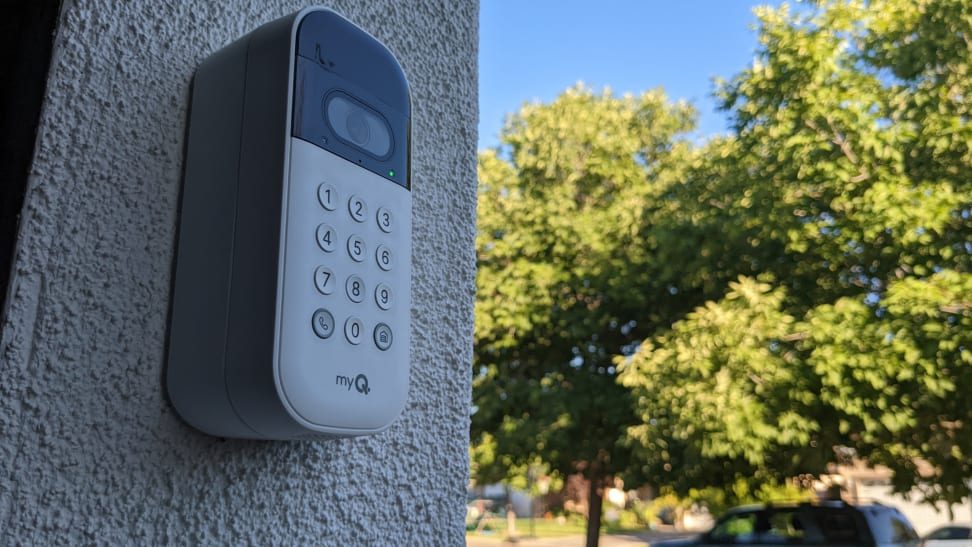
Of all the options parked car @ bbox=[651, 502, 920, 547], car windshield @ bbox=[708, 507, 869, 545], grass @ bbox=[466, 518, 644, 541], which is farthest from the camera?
grass @ bbox=[466, 518, 644, 541]

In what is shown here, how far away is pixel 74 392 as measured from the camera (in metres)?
0.55

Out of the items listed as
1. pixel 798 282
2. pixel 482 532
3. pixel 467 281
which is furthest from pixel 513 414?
pixel 482 532

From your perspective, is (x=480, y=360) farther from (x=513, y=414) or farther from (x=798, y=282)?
(x=798, y=282)

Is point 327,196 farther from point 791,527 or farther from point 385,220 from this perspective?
point 791,527

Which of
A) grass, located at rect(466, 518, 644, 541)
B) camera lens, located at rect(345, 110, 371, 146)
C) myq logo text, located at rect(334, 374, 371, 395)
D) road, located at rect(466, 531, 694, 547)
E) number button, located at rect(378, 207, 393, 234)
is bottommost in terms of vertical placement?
grass, located at rect(466, 518, 644, 541)

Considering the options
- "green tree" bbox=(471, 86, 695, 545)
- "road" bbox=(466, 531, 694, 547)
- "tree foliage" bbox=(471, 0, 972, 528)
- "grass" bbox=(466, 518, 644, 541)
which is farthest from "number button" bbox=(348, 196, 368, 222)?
"grass" bbox=(466, 518, 644, 541)

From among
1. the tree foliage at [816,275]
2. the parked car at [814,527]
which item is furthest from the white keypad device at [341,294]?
the parked car at [814,527]

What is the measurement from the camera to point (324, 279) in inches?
23.1

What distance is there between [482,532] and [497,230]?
19292 mm

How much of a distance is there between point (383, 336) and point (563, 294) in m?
10.5

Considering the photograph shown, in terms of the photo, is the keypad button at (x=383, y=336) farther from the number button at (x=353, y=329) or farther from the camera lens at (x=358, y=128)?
the camera lens at (x=358, y=128)

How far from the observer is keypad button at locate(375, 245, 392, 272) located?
0.65 m

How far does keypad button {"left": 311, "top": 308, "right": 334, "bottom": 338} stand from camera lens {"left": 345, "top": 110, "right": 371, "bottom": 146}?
16 centimetres

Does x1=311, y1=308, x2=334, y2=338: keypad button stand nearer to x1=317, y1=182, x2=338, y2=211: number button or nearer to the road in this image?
x1=317, y1=182, x2=338, y2=211: number button
